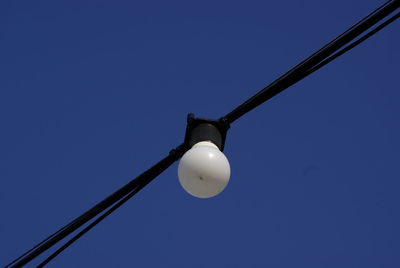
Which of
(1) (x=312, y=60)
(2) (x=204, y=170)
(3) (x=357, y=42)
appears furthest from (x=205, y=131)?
(3) (x=357, y=42)

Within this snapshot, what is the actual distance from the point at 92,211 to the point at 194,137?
693mm

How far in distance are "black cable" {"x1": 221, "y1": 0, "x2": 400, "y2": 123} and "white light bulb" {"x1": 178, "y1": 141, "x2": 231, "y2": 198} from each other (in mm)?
238

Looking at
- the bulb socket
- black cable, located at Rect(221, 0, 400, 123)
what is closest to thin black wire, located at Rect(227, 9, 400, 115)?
black cable, located at Rect(221, 0, 400, 123)

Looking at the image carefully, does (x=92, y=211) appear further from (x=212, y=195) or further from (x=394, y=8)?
(x=394, y=8)

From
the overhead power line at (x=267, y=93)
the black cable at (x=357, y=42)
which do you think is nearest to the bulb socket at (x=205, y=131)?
the overhead power line at (x=267, y=93)

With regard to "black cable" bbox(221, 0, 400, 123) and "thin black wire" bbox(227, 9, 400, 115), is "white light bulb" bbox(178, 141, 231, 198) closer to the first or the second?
"black cable" bbox(221, 0, 400, 123)

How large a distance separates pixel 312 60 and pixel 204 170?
2.65 ft

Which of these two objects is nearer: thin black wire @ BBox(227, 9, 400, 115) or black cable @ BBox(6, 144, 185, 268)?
thin black wire @ BBox(227, 9, 400, 115)

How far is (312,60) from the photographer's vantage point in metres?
3.08

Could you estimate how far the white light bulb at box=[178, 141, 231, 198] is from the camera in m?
3.37

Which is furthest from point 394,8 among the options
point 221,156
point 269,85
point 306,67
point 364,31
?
point 221,156

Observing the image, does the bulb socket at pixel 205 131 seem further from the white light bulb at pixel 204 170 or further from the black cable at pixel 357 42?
the black cable at pixel 357 42

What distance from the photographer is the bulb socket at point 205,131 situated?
11.6 ft

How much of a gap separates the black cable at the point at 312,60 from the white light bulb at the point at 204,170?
238mm
